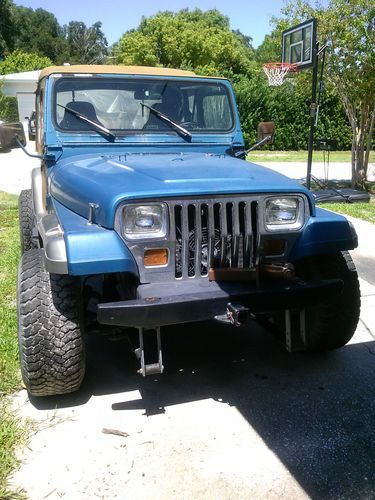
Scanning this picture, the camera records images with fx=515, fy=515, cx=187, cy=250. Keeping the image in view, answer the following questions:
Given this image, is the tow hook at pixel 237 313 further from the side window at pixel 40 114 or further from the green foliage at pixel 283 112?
Result: the green foliage at pixel 283 112

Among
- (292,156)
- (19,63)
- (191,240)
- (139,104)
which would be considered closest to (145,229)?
(191,240)

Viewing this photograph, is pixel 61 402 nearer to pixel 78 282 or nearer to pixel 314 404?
pixel 78 282

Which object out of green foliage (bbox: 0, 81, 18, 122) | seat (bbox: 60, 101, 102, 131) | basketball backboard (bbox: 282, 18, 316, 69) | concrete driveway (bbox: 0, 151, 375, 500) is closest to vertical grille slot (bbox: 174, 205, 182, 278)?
concrete driveway (bbox: 0, 151, 375, 500)

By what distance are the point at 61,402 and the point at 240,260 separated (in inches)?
54.1

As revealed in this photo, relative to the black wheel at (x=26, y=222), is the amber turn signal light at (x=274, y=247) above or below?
above

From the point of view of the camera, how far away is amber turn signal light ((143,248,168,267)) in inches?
109

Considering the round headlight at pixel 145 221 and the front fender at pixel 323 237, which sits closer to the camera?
the round headlight at pixel 145 221

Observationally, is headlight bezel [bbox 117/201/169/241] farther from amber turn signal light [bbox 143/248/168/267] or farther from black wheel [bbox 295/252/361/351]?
black wheel [bbox 295/252/361/351]

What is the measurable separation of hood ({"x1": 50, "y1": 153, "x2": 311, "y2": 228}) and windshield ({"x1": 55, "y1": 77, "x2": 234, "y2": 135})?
41 centimetres

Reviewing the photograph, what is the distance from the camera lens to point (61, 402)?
310 cm

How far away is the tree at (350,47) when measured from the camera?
9.30m

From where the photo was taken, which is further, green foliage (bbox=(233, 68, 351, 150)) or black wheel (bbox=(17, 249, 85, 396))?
green foliage (bbox=(233, 68, 351, 150))

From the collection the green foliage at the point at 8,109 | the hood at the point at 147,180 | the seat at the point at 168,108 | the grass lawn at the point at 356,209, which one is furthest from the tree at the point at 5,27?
the hood at the point at 147,180

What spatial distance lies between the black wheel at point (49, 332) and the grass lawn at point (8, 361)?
0.77ft
